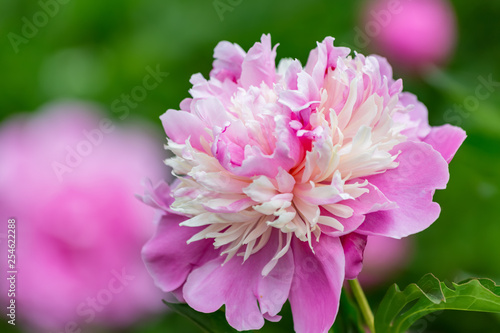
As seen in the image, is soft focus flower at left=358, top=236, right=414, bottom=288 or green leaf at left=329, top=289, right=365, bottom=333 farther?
soft focus flower at left=358, top=236, right=414, bottom=288

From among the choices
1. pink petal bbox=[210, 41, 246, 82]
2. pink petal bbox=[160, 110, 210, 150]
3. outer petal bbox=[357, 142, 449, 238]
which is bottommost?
outer petal bbox=[357, 142, 449, 238]

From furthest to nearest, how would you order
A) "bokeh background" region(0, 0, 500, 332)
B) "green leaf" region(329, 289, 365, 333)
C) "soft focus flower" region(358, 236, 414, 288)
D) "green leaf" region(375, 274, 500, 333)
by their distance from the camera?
1. "soft focus flower" region(358, 236, 414, 288)
2. "bokeh background" region(0, 0, 500, 332)
3. "green leaf" region(329, 289, 365, 333)
4. "green leaf" region(375, 274, 500, 333)

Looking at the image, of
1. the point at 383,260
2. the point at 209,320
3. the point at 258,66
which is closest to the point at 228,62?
the point at 258,66

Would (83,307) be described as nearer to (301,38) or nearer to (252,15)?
(301,38)

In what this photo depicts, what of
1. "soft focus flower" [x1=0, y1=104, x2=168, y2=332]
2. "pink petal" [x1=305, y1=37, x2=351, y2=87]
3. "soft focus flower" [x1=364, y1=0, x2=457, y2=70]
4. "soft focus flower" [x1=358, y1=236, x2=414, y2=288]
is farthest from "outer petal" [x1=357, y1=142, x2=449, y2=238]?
"soft focus flower" [x1=364, y1=0, x2=457, y2=70]

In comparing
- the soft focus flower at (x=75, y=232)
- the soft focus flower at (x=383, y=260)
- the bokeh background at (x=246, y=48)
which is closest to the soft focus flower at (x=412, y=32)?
the bokeh background at (x=246, y=48)

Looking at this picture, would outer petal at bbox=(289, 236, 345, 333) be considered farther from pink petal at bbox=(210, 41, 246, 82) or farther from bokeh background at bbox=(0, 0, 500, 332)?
bokeh background at bbox=(0, 0, 500, 332)

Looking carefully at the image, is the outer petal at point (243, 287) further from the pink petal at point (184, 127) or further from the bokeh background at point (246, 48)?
the bokeh background at point (246, 48)

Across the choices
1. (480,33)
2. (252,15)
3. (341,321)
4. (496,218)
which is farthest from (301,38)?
(341,321)
